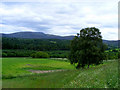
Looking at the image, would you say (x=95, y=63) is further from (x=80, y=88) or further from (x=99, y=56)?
(x=80, y=88)

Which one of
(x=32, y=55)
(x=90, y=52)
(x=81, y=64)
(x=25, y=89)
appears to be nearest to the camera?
(x=25, y=89)

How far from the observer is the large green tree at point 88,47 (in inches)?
1058

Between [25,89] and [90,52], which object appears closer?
[25,89]

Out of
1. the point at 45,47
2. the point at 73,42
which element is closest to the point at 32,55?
the point at 45,47

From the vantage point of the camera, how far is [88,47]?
2756 centimetres

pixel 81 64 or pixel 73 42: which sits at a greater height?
pixel 73 42

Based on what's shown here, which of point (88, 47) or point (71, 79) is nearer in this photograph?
point (71, 79)

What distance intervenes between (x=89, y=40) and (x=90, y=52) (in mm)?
2745

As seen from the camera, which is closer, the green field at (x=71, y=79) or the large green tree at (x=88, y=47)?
the green field at (x=71, y=79)

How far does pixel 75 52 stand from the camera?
28891 mm

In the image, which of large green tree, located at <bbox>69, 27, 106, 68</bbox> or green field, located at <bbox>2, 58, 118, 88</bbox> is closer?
green field, located at <bbox>2, 58, 118, 88</bbox>

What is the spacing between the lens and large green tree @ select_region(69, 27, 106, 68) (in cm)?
2688

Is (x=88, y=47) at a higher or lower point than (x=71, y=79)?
higher

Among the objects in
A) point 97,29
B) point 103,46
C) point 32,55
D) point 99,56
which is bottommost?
point 32,55
